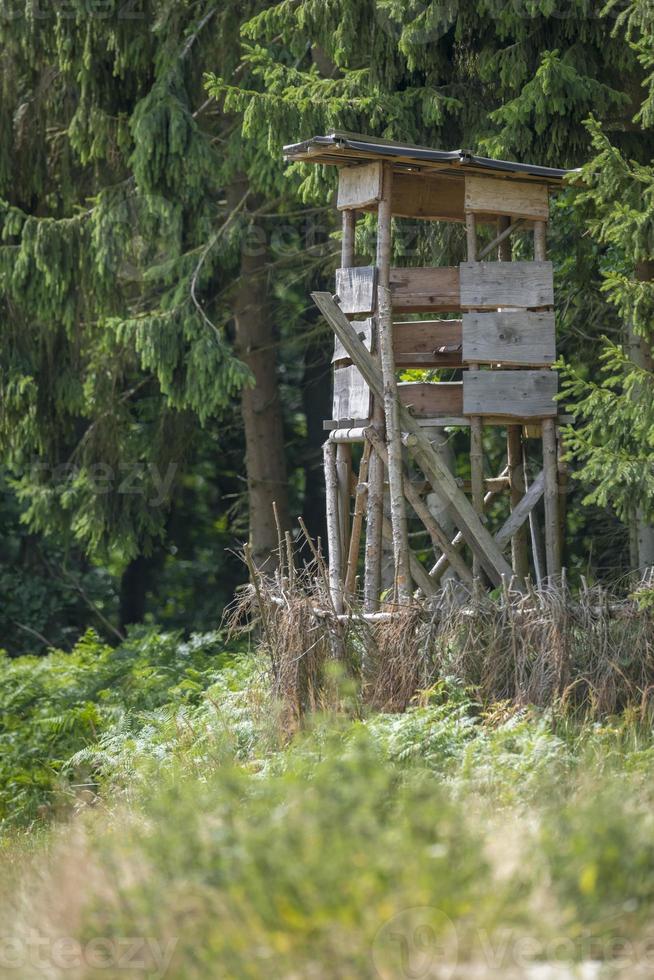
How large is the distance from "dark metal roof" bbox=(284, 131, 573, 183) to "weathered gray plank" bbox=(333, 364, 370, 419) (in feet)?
4.78

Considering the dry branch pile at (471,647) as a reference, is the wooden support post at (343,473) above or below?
above

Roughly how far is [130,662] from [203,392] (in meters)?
2.91

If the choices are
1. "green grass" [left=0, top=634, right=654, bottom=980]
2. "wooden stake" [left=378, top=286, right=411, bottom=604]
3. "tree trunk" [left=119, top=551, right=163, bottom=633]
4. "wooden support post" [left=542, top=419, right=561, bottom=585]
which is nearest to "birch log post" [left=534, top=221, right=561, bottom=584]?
"wooden support post" [left=542, top=419, right=561, bottom=585]

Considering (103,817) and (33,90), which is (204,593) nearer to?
(33,90)

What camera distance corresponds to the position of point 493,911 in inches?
143

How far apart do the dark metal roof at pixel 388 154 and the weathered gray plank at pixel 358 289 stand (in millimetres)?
767

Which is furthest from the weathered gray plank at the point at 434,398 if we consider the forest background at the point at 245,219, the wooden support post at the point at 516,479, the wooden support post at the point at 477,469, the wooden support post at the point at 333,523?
the forest background at the point at 245,219

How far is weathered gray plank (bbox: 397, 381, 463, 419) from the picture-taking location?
353 inches

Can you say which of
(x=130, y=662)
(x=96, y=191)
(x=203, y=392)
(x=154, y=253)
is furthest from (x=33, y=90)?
(x=130, y=662)

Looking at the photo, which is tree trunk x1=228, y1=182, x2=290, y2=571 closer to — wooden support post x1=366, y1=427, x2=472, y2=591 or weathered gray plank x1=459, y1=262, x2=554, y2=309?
wooden support post x1=366, y1=427, x2=472, y2=591

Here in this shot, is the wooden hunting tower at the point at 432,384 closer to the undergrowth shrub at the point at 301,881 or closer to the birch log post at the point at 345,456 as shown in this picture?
the birch log post at the point at 345,456

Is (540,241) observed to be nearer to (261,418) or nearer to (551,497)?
(551,497)

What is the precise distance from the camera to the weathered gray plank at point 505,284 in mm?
8805

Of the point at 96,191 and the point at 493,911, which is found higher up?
the point at 96,191
